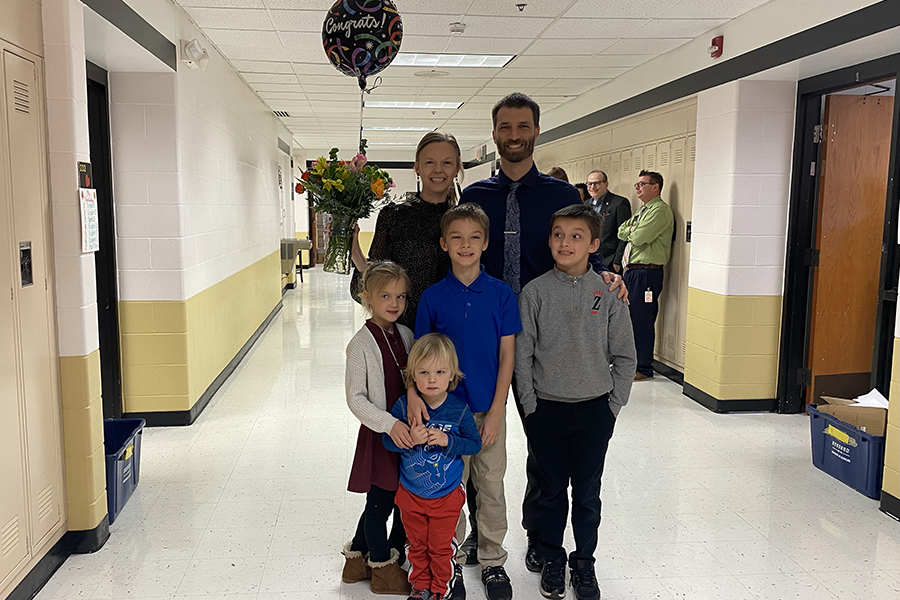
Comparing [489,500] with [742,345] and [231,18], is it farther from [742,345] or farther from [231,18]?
[231,18]

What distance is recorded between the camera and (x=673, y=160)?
591cm

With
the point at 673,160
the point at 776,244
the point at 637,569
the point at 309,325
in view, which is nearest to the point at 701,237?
the point at 776,244

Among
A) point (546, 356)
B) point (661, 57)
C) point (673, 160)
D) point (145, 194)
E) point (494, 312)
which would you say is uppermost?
point (661, 57)

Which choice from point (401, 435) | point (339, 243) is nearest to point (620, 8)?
point (339, 243)

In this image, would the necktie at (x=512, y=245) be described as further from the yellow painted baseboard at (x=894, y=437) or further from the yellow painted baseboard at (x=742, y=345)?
the yellow painted baseboard at (x=742, y=345)

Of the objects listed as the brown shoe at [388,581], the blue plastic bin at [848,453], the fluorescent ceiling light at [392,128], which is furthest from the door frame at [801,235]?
the fluorescent ceiling light at [392,128]

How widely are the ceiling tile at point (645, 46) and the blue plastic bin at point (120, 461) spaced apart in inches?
167

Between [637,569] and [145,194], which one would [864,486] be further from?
[145,194]

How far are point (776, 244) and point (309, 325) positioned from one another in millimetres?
5579

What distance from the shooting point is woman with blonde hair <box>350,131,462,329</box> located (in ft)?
8.42

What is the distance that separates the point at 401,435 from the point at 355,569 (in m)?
0.69

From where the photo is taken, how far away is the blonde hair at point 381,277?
2.41m

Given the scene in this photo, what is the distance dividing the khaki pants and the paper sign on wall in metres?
1.74

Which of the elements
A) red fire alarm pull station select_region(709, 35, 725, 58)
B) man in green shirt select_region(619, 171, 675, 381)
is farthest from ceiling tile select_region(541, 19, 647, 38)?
man in green shirt select_region(619, 171, 675, 381)
